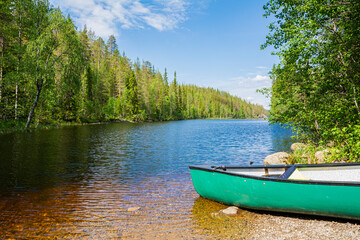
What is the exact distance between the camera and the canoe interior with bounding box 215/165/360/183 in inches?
263

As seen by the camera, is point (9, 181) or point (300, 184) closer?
point (300, 184)

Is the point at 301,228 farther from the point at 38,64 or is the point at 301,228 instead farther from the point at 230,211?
the point at 38,64

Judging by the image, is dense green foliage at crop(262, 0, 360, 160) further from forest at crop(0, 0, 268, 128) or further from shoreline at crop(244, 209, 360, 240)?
forest at crop(0, 0, 268, 128)

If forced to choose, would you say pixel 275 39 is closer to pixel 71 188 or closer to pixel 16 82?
pixel 71 188

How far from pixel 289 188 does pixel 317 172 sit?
7.83 ft

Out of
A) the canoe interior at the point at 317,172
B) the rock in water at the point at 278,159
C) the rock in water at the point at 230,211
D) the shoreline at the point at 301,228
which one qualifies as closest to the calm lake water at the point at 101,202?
the rock in water at the point at 230,211

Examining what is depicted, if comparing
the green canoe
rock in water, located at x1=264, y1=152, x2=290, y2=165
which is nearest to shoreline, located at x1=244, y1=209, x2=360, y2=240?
the green canoe

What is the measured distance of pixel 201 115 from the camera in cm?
15100

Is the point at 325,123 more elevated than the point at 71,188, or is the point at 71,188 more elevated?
the point at 325,123

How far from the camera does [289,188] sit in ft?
18.4

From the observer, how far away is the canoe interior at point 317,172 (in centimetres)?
669

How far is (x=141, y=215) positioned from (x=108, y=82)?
233 feet

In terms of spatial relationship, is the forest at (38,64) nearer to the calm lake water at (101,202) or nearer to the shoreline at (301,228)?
the calm lake water at (101,202)

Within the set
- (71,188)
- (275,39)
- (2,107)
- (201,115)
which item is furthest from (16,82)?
(201,115)
